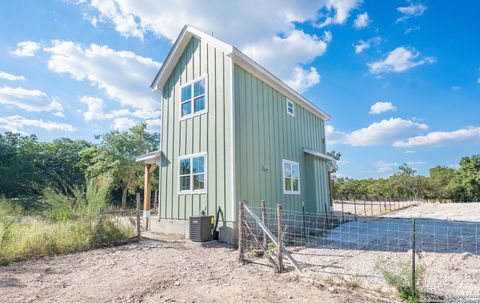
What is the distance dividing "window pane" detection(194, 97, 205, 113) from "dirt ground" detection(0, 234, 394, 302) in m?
4.91

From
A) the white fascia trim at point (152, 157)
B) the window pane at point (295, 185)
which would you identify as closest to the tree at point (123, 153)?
the white fascia trim at point (152, 157)

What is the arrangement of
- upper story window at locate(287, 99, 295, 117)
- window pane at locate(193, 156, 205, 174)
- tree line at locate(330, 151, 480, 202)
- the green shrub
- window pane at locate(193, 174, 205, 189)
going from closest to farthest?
the green shrub < window pane at locate(193, 174, 205, 189) < window pane at locate(193, 156, 205, 174) < upper story window at locate(287, 99, 295, 117) < tree line at locate(330, 151, 480, 202)

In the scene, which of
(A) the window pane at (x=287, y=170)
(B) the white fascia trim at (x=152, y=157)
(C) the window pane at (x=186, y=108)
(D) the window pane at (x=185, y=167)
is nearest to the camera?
(D) the window pane at (x=185, y=167)

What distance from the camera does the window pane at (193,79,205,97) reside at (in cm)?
944

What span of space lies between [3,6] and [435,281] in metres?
12.7

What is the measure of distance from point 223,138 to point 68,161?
2969cm

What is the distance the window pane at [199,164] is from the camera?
29.1 ft

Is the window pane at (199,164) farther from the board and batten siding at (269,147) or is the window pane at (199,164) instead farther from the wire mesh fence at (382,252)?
the wire mesh fence at (382,252)

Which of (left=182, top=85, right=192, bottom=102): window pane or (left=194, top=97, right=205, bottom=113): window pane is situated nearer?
(left=194, top=97, right=205, bottom=113): window pane

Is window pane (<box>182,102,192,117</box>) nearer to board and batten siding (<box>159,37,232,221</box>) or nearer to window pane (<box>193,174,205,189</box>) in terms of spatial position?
board and batten siding (<box>159,37,232,221</box>)

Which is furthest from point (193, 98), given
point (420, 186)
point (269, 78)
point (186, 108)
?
point (420, 186)

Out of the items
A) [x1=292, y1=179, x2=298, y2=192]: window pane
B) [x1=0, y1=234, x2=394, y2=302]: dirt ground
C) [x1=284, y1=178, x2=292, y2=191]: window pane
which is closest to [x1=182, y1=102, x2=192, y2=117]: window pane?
[x1=284, y1=178, x2=292, y2=191]: window pane

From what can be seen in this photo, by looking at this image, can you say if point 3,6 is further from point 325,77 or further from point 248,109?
point 325,77

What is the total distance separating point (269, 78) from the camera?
32.8 ft
